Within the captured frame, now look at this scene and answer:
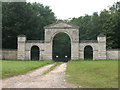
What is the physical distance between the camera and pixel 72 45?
32062mm

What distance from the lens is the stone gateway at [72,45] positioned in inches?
1249

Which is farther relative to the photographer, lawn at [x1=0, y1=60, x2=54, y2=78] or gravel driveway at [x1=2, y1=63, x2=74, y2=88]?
lawn at [x1=0, y1=60, x2=54, y2=78]

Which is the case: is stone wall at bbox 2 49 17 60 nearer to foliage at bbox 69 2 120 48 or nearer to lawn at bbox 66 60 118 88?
foliage at bbox 69 2 120 48

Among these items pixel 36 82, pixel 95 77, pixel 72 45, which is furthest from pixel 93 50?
pixel 36 82

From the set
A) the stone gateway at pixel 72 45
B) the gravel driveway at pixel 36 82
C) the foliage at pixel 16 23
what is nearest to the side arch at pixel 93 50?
the stone gateway at pixel 72 45

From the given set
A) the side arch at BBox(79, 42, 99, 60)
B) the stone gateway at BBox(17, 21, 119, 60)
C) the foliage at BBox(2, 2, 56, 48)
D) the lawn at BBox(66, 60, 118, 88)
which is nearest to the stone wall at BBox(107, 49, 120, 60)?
the stone gateway at BBox(17, 21, 119, 60)

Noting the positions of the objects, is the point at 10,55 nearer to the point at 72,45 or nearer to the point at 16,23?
the point at 16,23

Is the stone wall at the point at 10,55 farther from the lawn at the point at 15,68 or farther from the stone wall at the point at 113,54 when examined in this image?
the stone wall at the point at 113,54

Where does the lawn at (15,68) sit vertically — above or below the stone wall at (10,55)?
below

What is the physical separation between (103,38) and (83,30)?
18076 mm

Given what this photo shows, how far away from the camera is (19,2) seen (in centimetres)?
3875

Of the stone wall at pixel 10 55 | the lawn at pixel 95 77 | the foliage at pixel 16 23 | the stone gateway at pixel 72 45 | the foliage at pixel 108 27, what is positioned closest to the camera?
the lawn at pixel 95 77

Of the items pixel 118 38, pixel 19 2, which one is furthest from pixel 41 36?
pixel 118 38

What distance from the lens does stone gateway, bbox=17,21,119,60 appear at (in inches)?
1249
